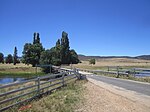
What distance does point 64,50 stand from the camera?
94500 mm

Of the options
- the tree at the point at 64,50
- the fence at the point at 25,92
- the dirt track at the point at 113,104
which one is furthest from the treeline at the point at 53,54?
the dirt track at the point at 113,104

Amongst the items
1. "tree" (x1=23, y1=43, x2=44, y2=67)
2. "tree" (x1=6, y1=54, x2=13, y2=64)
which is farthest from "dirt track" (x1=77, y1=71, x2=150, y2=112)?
"tree" (x1=6, y1=54, x2=13, y2=64)

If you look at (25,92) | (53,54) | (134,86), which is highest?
(53,54)

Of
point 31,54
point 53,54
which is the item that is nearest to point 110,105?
point 53,54

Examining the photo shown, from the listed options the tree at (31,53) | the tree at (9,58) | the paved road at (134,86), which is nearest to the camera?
the paved road at (134,86)

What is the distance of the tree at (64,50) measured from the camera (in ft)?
307

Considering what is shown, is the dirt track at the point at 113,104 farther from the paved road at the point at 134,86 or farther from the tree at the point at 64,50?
the tree at the point at 64,50

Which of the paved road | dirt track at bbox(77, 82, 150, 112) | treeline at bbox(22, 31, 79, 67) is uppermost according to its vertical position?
treeline at bbox(22, 31, 79, 67)

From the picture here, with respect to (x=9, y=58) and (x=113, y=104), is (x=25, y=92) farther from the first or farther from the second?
(x=9, y=58)

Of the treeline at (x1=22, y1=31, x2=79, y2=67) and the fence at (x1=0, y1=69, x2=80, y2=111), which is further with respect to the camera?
the treeline at (x1=22, y1=31, x2=79, y2=67)

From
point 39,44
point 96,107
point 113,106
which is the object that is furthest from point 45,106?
point 39,44

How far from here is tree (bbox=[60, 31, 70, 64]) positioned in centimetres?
9356

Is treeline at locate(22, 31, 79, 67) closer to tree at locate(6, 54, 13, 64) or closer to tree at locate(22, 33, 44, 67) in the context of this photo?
tree at locate(22, 33, 44, 67)

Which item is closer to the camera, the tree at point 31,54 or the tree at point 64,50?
the tree at point 64,50
